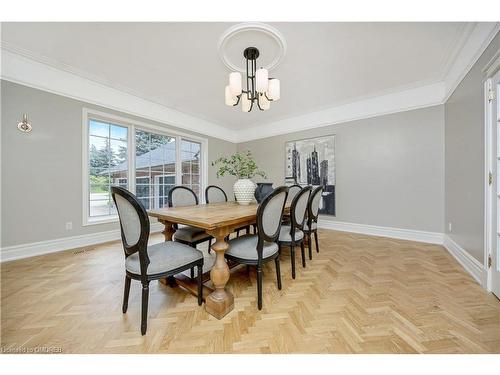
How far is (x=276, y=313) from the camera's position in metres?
1.40

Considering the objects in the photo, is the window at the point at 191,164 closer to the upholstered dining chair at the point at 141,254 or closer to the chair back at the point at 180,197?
the chair back at the point at 180,197

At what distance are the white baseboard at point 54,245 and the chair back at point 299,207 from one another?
10.1ft

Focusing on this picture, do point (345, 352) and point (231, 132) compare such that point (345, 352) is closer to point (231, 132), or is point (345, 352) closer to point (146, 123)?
point (146, 123)

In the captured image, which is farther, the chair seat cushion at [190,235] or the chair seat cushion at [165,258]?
the chair seat cushion at [190,235]

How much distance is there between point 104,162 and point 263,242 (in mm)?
3239

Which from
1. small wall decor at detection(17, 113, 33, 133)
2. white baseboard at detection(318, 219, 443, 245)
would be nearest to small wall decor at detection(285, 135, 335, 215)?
white baseboard at detection(318, 219, 443, 245)

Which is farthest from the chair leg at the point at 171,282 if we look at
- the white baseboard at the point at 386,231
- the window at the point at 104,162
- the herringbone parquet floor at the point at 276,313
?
the white baseboard at the point at 386,231

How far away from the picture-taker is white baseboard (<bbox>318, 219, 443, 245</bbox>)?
9.84 feet

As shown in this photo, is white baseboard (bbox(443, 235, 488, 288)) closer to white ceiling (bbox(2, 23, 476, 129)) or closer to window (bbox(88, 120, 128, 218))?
white ceiling (bbox(2, 23, 476, 129))

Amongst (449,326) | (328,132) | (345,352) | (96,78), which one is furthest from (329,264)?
(96,78)

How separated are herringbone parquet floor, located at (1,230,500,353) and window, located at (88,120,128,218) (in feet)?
3.88

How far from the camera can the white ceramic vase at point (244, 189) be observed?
89.6 inches
